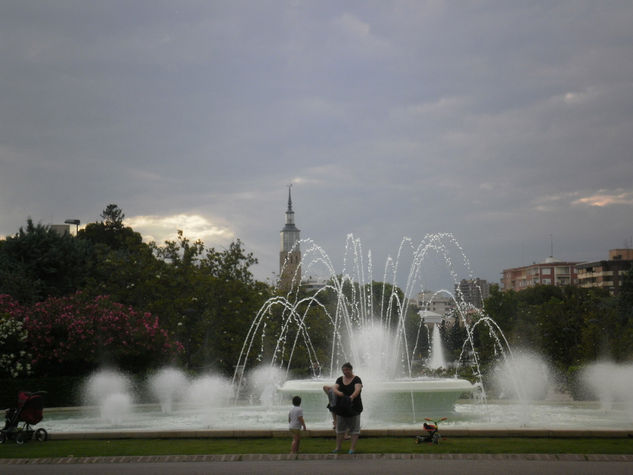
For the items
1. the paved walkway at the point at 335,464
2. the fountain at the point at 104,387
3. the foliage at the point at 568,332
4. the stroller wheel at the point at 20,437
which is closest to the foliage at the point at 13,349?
the fountain at the point at 104,387

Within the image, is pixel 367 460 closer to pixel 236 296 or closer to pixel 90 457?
pixel 90 457

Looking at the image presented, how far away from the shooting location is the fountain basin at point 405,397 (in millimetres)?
19406

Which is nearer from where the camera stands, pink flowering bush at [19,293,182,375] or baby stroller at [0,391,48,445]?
baby stroller at [0,391,48,445]

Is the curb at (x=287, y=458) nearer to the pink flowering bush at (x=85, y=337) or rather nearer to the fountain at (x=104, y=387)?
the fountain at (x=104, y=387)

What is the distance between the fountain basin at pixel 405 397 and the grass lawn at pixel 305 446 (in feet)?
15.9

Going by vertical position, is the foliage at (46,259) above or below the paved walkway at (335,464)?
above

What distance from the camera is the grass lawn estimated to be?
1282cm

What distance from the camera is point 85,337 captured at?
2934cm

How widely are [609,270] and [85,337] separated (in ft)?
417

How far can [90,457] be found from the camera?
498 inches

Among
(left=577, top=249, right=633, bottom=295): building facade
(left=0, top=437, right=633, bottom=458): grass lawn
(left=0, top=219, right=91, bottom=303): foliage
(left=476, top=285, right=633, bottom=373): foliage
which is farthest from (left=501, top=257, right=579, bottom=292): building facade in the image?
(left=0, top=437, right=633, bottom=458): grass lawn

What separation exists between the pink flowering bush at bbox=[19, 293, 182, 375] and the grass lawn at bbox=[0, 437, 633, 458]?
14.9 metres

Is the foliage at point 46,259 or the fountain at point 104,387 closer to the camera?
the fountain at point 104,387

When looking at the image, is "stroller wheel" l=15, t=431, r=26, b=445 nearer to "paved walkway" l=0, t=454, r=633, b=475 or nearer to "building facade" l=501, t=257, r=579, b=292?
"paved walkway" l=0, t=454, r=633, b=475
